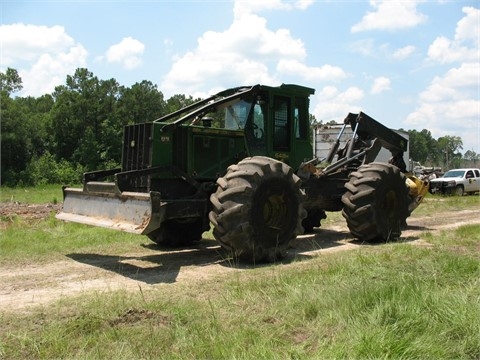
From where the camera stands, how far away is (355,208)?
9.92 metres

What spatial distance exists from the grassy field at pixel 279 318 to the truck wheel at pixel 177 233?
305 cm

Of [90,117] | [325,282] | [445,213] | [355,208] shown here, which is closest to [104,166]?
[90,117]

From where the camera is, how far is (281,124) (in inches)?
391

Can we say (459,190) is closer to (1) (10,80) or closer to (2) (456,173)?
(2) (456,173)

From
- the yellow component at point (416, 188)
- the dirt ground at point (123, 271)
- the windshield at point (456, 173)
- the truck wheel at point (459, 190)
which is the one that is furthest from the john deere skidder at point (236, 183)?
the windshield at point (456, 173)

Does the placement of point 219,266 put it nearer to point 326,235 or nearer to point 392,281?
point 392,281

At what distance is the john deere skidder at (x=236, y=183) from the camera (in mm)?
7539

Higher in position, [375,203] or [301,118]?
[301,118]

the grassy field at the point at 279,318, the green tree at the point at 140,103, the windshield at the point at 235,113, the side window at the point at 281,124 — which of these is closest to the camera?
the grassy field at the point at 279,318

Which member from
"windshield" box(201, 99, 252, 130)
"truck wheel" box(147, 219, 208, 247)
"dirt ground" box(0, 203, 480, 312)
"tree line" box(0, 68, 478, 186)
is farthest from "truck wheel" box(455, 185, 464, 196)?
"tree line" box(0, 68, 478, 186)

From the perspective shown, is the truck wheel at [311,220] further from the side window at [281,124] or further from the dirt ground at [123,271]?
the side window at [281,124]

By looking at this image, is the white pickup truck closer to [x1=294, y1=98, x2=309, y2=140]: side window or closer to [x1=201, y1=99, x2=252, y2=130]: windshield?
[x1=294, y1=98, x2=309, y2=140]: side window

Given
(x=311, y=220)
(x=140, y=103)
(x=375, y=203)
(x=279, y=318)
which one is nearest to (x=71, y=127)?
(x=140, y=103)

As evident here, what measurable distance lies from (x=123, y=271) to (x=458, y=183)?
23.6 m
